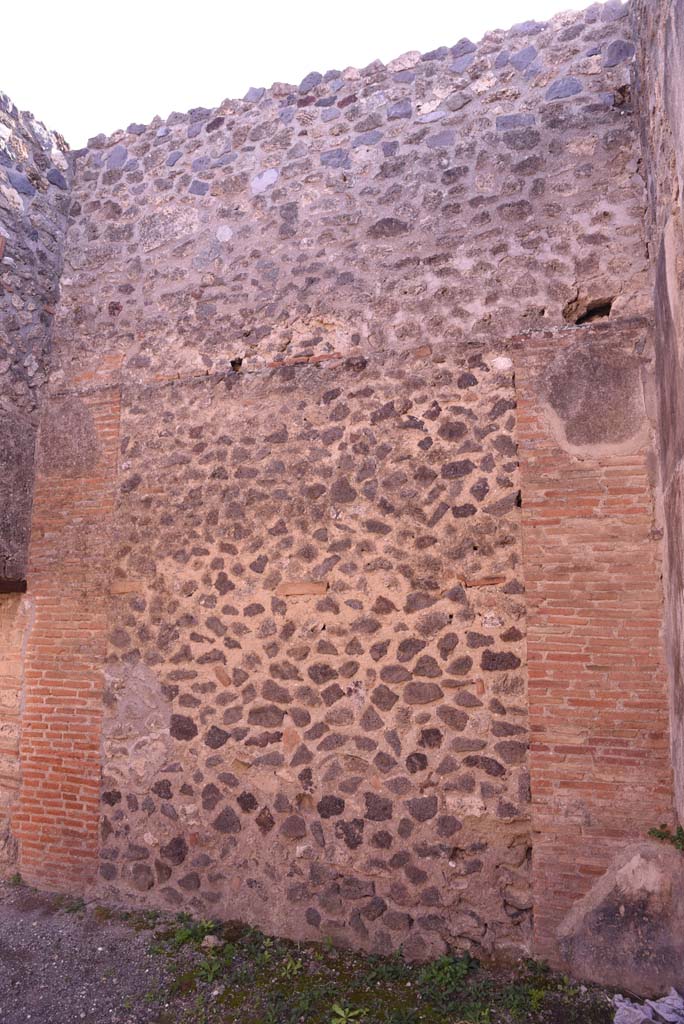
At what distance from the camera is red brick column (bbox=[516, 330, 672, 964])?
3938mm

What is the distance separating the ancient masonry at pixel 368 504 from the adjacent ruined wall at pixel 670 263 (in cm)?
4

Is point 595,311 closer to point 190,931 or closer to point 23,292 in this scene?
point 23,292

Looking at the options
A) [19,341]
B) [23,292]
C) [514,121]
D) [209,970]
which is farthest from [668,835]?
[23,292]

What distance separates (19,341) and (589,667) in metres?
4.44

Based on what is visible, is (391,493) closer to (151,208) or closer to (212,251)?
(212,251)

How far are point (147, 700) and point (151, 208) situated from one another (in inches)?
140

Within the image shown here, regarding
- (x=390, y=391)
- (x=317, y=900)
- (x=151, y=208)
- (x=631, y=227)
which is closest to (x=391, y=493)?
(x=390, y=391)

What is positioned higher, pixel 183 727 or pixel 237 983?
pixel 183 727

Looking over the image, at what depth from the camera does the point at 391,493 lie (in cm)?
471

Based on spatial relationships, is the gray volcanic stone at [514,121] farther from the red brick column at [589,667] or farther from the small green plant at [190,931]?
the small green plant at [190,931]

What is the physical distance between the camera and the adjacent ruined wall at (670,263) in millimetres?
3354

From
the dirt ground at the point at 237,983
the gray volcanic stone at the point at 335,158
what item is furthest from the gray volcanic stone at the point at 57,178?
the dirt ground at the point at 237,983

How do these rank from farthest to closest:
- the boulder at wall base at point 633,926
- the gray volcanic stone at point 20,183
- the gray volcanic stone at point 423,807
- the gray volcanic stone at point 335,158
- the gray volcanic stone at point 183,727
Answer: the gray volcanic stone at point 20,183 < the gray volcanic stone at point 335,158 < the gray volcanic stone at point 183,727 < the gray volcanic stone at point 423,807 < the boulder at wall base at point 633,926

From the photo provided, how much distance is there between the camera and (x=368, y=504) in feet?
15.6
